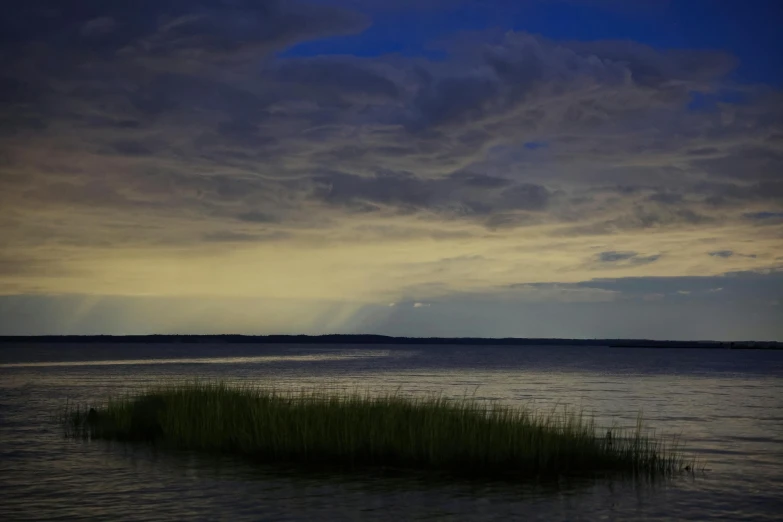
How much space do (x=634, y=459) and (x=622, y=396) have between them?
Answer: 33.8 meters

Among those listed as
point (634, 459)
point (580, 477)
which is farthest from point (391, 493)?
point (634, 459)

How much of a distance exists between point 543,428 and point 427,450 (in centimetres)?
363

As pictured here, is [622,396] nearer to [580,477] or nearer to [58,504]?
[580,477]

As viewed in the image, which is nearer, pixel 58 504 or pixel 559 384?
pixel 58 504

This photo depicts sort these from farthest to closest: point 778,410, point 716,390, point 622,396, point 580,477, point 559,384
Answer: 1. point 559,384
2. point 716,390
3. point 622,396
4. point 778,410
5. point 580,477

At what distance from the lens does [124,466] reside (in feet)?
73.3

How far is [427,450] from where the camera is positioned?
838 inches

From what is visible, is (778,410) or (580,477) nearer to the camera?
(580,477)

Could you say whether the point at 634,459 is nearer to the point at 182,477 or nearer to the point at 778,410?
the point at 182,477

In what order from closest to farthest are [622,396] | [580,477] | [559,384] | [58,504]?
[58,504], [580,477], [622,396], [559,384]

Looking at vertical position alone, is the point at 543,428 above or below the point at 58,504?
Result: above

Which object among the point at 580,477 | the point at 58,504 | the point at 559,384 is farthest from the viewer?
the point at 559,384

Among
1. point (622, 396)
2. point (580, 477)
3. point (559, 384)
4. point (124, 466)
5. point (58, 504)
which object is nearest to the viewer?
point (58, 504)

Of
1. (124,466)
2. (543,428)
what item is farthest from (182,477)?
(543,428)
